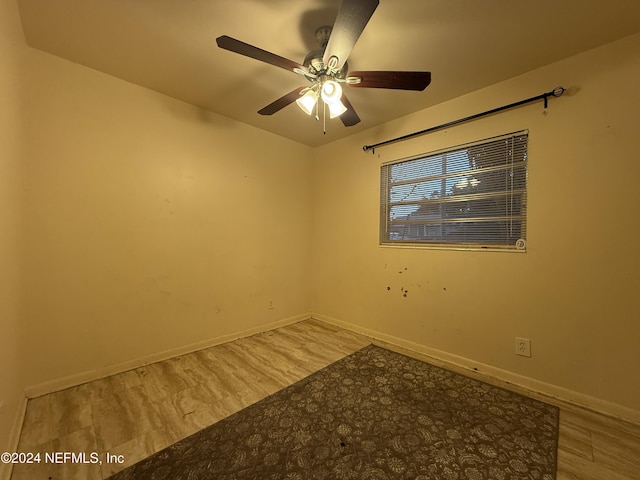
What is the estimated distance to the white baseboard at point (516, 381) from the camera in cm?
166

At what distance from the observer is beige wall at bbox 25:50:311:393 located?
1.85 meters

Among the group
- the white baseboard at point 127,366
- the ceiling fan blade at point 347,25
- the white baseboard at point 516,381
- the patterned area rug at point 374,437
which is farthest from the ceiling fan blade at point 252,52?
the white baseboard at point 516,381

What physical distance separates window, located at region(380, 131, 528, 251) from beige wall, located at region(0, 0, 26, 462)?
2818mm

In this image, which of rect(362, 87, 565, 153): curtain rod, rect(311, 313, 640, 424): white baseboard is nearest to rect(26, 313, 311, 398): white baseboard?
rect(311, 313, 640, 424): white baseboard

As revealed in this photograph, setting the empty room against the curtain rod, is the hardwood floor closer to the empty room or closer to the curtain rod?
the empty room

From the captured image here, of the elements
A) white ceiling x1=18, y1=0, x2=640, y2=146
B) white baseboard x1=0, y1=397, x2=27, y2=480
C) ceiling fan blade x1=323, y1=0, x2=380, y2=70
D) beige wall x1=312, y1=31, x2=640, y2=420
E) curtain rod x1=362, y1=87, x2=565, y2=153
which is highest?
white ceiling x1=18, y1=0, x2=640, y2=146

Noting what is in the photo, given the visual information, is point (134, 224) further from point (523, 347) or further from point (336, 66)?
point (523, 347)

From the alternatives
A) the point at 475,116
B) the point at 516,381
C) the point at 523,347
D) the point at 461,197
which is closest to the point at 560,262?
the point at 523,347

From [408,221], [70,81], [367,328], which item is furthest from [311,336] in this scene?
[70,81]

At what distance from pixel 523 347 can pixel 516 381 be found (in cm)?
28

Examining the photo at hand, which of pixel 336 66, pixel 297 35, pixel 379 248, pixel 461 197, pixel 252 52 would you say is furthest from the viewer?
pixel 379 248

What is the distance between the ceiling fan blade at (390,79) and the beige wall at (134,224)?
69.4 inches

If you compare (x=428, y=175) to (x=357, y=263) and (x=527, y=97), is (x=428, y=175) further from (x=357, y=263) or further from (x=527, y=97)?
(x=357, y=263)

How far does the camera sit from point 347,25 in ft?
3.99
